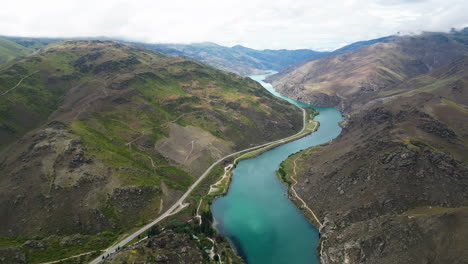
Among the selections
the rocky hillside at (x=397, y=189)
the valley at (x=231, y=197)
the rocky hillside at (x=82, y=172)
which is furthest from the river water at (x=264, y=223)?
the rocky hillside at (x=82, y=172)

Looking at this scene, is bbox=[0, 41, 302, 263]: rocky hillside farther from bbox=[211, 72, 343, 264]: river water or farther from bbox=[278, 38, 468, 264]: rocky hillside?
bbox=[278, 38, 468, 264]: rocky hillside

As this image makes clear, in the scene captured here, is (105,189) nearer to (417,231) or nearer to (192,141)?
(192,141)

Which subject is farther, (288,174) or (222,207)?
(288,174)

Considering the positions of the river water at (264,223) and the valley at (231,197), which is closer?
the valley at (231,197)

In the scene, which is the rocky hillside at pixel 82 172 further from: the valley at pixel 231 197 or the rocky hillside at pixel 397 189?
the rocky hillside at pixel 397 189

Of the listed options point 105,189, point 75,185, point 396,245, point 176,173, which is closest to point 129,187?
point 105,189

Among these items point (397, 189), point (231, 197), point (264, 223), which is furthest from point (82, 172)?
point (397, 189)

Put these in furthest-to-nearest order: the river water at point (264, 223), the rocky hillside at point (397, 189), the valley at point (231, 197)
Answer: the river water at point (264, 223), the valley at point (231, 197), the rocky hillside at point (397, 189)

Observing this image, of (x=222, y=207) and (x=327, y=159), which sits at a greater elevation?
(x=327, y=159)
